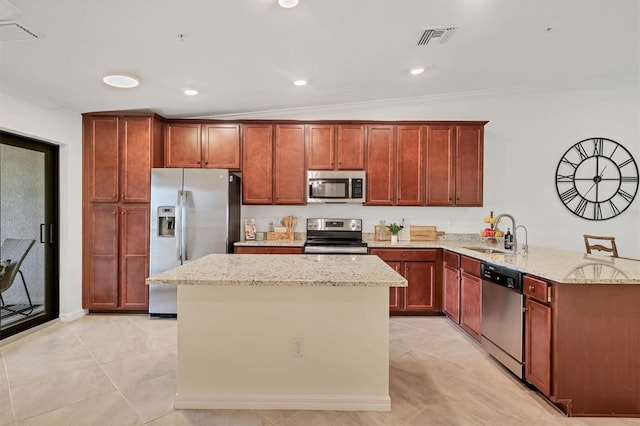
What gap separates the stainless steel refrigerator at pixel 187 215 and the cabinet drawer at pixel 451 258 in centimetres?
263

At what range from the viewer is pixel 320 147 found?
424 centimetres

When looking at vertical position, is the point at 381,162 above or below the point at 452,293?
above

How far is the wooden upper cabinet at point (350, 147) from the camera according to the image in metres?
4.23

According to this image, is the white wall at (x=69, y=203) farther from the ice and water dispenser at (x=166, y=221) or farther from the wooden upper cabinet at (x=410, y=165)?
the wooden upper cabinet at (x=410, y=165)

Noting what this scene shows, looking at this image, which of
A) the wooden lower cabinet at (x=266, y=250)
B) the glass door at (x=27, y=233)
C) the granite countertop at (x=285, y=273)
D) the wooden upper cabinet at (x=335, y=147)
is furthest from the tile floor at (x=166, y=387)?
the wooden upper cabinet at (x=335, y=147)

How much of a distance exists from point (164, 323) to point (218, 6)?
3251mm

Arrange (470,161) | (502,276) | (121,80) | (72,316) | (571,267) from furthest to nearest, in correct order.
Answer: (470,161) → (72,316) → (121,80) → (502,276) → (571,267)

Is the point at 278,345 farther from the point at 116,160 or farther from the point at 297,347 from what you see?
the point at 116,160

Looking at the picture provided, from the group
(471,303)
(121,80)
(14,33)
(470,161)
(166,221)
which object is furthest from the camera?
(470,161)

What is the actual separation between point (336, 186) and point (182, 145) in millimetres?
2109

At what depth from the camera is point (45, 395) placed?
7.27 feet

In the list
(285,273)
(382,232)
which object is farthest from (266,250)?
(285,273)

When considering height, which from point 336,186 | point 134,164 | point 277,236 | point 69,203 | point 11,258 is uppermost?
point 134,164

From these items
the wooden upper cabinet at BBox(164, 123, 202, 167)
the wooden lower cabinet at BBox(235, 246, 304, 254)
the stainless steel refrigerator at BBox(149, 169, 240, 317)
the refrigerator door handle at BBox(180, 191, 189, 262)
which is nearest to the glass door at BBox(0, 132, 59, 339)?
the stainless steel refrigerator at BBox(149, 169, 240, 317)
